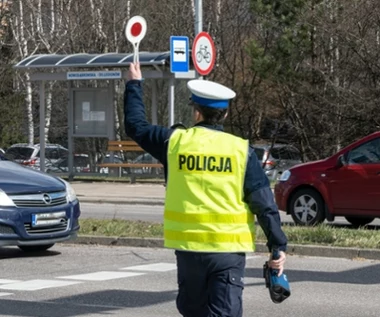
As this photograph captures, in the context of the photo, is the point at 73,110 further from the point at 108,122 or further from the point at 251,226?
the point at 251,226

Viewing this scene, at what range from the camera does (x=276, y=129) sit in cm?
3456

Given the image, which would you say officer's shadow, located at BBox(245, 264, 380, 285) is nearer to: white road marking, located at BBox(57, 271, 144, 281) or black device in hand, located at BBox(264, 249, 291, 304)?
white road marking, located at BBox(57, 271, 144, 281)

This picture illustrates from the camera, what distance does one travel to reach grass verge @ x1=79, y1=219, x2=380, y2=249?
1352 cm

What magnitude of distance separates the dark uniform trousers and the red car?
11.0 m

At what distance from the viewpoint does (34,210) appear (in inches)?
493

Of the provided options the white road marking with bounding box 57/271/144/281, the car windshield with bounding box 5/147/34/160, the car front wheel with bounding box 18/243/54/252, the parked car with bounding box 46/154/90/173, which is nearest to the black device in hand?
the white road marking with bounding box 57/271/144/281

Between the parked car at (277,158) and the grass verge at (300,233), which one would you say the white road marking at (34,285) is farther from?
the parked car at (277,158)

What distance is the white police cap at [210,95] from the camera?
5.62 m

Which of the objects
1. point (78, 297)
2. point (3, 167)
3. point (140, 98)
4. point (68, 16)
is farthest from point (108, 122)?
point (140, 98)

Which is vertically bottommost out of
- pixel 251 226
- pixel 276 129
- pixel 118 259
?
pixel 276 129

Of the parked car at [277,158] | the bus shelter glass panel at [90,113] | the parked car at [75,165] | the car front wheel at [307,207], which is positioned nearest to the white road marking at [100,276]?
the car front wheel at [307,207]

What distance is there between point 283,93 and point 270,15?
7.72 ft

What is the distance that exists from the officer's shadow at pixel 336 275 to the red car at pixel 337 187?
4232mm

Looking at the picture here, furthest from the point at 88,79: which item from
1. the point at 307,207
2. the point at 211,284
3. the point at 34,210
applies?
the point at 211,284
